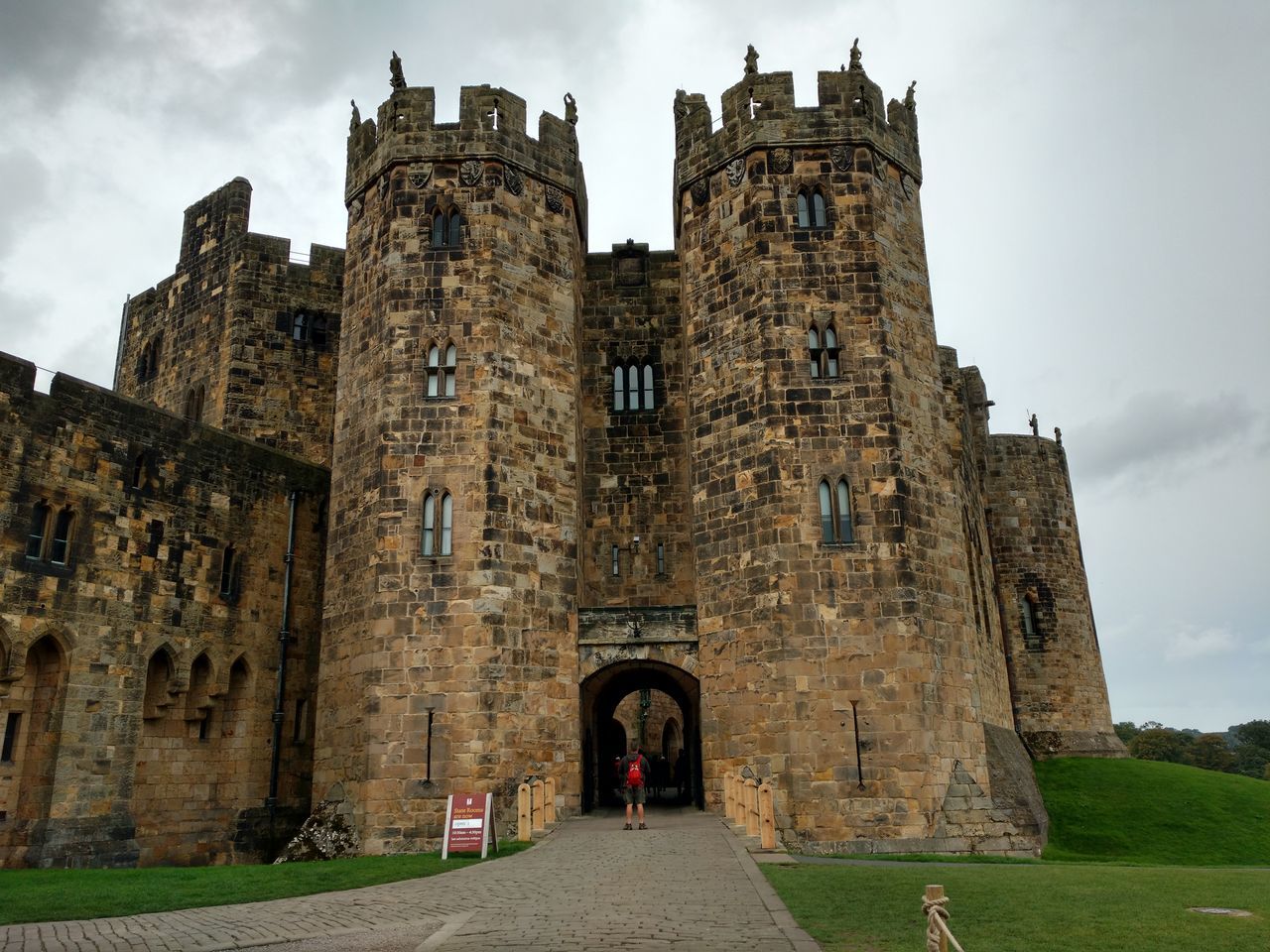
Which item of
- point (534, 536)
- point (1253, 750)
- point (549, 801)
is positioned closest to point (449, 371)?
point (534, 536)

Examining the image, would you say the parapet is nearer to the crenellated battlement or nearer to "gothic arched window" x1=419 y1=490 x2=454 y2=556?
the crenellated battlement

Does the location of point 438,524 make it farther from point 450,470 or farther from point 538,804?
point 538,804

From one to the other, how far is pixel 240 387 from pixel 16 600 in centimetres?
1155

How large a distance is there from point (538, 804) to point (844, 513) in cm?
812

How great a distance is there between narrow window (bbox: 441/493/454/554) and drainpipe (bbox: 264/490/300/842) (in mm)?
4990

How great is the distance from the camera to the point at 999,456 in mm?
35031

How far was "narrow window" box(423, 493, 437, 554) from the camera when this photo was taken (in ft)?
70.9

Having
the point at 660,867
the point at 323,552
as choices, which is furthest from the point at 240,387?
the point at 660,867

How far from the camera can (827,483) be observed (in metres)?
21.4

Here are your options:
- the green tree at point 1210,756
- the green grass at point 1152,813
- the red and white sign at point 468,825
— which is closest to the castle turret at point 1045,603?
the green grass at point 1152,813

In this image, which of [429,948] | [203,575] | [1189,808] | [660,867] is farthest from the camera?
[1189,808]

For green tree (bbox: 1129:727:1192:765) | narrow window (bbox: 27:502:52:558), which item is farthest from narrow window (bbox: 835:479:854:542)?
green tree (bbox: 1129:727:1192:765)

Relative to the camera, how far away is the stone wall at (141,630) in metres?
18.9

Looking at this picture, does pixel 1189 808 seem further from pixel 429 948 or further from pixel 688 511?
pixel 429 948
